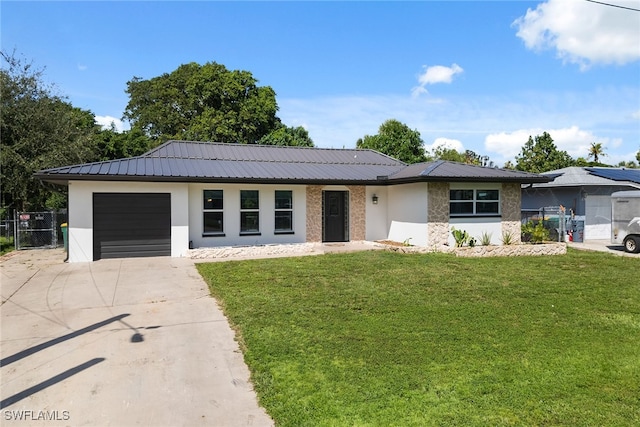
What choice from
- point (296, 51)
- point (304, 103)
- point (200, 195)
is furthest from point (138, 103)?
point (200, 195)

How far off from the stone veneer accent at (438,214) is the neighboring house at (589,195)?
7009mm

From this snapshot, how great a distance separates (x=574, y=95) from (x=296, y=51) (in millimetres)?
12089

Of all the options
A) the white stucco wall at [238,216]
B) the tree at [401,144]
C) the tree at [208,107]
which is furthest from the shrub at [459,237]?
the tree at [208,107]

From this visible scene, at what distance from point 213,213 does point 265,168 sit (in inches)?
104

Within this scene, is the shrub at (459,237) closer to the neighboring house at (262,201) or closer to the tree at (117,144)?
the neighboring house at (262,201)

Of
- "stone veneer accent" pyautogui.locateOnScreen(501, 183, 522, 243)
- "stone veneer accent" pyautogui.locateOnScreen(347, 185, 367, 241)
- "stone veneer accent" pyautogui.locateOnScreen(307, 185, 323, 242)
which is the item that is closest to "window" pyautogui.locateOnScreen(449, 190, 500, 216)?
"stone veneer accent" pyautogui.locateOnScreen(501, 183, 522, 243)

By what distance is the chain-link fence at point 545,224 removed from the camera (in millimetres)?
15198

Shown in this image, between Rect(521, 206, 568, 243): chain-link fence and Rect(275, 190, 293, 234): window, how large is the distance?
8.97 metres

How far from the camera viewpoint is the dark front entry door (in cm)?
1564

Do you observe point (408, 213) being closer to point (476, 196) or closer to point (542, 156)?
point (476, 196)

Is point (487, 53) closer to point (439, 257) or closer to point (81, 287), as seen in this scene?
point (439, 257)

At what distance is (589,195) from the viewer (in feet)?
61.3

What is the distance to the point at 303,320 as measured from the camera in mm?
6207

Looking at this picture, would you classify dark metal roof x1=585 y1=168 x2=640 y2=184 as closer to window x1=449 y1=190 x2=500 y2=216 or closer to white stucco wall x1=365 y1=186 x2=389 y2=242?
window x1=449 y1=190 x2=500 y2=216
